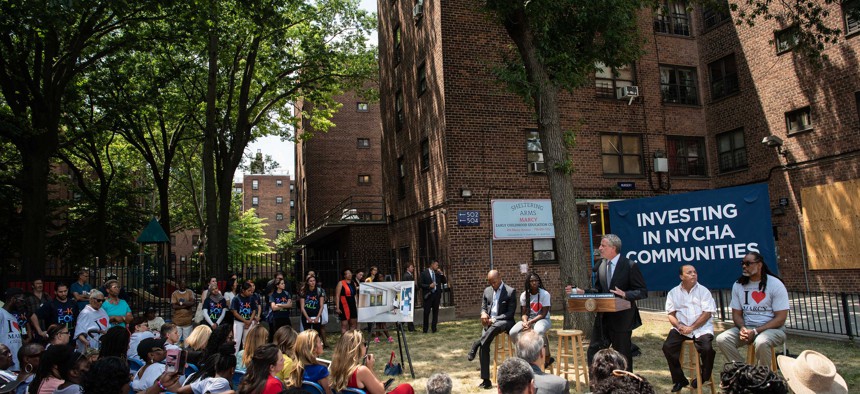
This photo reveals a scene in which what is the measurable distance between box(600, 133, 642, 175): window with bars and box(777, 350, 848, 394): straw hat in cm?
1918

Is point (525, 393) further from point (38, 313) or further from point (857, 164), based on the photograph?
point (857, 164)

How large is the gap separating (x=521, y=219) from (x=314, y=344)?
15289 millimetres

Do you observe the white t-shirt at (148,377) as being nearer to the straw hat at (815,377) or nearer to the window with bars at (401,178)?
the straw hat at (815,377)

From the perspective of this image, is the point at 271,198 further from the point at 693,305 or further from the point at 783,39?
the point at 693,305

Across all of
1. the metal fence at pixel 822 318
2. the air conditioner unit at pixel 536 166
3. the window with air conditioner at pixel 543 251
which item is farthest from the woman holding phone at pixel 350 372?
the air conditioner unit at pixel 536 166

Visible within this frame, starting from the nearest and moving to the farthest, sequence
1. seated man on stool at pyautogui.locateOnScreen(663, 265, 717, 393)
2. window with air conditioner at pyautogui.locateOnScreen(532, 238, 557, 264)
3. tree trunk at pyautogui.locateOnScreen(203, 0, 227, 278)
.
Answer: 1. seated man on stool at pyautogui.locateOnScreen(663, 265, 717, 393)
2. window with air conditioner at pyautogui.locateOnScreen(532, 238, 557, 264)
3. tree trunk at pyautogui.locateOnScreen(203, 0, 227, 278)

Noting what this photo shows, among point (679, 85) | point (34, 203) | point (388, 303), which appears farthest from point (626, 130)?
point (34, 203)

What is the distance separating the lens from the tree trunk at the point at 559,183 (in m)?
13.0

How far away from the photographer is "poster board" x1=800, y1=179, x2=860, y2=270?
18.3 m

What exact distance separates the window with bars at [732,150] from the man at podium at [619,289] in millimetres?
17136

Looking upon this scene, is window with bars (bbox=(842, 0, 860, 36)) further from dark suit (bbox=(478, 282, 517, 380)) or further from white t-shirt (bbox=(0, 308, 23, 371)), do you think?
white t-shirt (bbox=(0, 308, 23, 371))

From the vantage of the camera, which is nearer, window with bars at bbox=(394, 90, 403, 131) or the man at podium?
the man at podium

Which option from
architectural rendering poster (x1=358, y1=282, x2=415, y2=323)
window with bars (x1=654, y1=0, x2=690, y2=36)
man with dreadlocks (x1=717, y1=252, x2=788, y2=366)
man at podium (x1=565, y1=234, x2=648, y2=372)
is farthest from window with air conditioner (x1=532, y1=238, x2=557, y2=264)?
man with dreadlocks (x1=717, y1=252, x2=788, y2=366)

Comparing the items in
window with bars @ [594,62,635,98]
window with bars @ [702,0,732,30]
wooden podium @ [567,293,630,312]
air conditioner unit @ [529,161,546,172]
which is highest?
window with bars @ [702,0,732,30]
